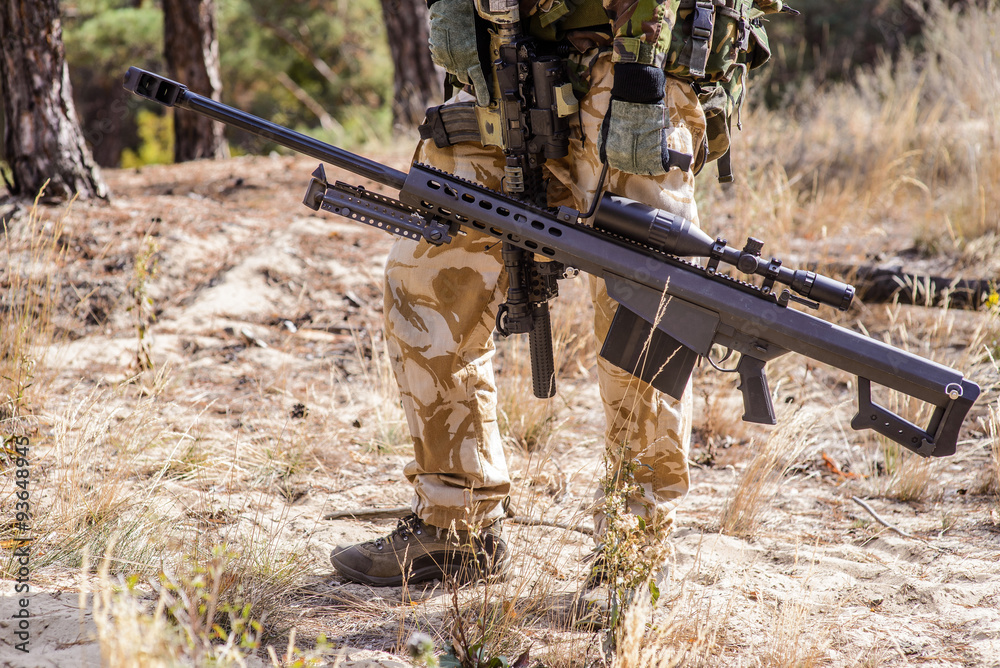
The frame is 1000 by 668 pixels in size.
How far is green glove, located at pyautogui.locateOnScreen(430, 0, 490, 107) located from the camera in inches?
79.6

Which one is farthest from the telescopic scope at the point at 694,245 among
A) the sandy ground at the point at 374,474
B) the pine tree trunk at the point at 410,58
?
the pine tree trunk at the point at 410,58

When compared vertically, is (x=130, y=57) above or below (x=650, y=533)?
above

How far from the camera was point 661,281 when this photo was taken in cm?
202

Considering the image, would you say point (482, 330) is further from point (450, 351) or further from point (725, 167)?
point (725, 167)

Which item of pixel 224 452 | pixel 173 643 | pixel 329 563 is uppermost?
pixel 173 643

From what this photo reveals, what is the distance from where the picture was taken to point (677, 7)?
1867 millimetres

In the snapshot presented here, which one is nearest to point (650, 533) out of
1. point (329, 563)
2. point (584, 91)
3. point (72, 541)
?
point (329, 563)

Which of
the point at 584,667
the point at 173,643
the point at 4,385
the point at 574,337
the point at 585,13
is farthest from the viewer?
the point at 574,337

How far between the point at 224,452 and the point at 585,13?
2.05 metres

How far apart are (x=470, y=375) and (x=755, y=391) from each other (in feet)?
2.67

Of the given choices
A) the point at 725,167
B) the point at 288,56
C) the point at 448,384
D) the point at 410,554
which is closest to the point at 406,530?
the point at 410,554

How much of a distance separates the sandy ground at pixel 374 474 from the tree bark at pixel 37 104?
0.29 m

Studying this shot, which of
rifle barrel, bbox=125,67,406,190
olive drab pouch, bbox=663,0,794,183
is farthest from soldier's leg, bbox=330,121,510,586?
olive drab pouch, bbox=663,0,794,183

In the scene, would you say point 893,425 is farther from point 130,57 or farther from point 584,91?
point 130,57
